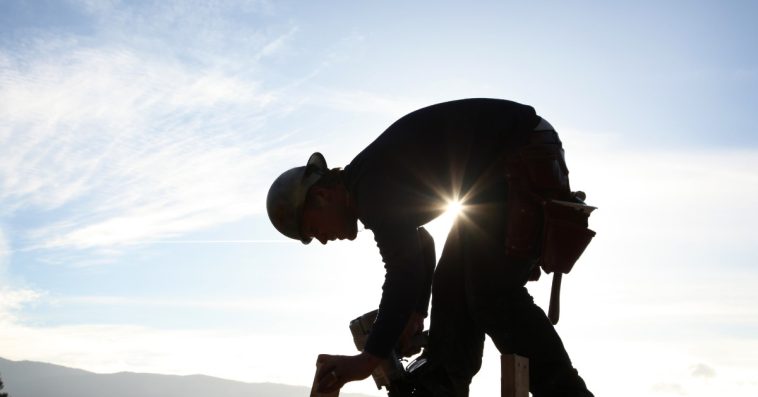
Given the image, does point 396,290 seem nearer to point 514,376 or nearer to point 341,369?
point 341,369

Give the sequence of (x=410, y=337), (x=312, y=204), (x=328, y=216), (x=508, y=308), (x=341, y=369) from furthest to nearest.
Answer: (x=410, y=337), (x=312, y=204), (x=328, y=216), (x=508, y=308), (x=341, y=369)

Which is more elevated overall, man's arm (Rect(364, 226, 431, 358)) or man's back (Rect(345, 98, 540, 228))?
man's back (Rect(345, 98, 540, 228))

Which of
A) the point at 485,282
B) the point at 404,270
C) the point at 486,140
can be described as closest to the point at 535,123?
the point at 486,140

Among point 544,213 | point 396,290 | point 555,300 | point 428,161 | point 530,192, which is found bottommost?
point 396,290

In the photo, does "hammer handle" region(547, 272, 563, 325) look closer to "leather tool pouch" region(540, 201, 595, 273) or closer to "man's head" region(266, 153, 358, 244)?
"leather tool pouch" region(540, 201, 595, 273)

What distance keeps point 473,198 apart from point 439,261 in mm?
766

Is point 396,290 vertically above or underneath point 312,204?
underneath

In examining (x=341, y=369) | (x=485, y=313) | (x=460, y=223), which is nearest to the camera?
(x=341, y=369)

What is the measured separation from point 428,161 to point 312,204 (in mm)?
1129

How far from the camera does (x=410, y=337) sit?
5.56 m

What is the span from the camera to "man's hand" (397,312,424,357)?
5.54m

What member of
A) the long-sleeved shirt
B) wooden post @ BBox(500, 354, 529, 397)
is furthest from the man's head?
wooden post @ BBox(500, 354, 529, 397)

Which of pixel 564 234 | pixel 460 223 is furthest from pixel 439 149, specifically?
pixel 564 234

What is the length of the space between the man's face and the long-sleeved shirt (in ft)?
0.92
